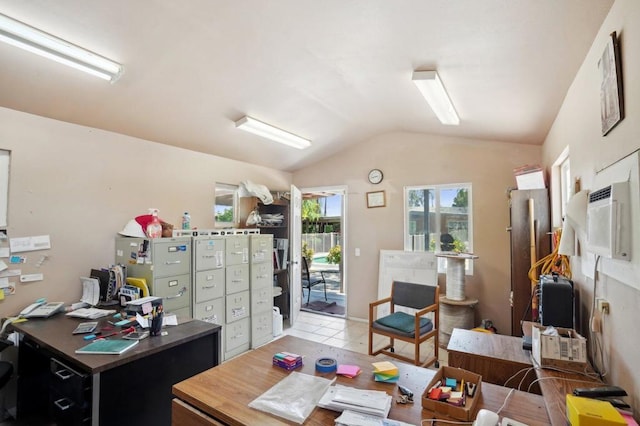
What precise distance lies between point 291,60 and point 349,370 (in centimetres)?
225

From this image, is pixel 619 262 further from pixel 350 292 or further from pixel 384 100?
pixel 350 292

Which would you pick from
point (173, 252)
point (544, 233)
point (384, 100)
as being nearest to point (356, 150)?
→ point (384, 100)

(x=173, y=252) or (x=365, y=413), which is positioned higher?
(x=173, y=252)

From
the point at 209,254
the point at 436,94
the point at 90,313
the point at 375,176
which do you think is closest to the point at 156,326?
the point at 90,313

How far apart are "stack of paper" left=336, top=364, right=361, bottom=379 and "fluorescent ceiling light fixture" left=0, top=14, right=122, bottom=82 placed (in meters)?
2.46

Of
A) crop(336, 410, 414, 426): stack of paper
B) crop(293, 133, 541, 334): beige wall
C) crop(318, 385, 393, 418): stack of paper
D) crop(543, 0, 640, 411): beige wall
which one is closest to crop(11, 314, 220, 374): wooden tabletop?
crop(318, 385, 393, 418): stack of paper

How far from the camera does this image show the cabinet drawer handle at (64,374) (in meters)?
1.65

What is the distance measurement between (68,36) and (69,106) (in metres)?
0.85

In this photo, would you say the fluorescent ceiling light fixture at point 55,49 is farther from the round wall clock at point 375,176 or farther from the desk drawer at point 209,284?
the round wall clock at point 375,176

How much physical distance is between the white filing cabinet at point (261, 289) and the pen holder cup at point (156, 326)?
1.84 meters

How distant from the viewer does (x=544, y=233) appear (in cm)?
311

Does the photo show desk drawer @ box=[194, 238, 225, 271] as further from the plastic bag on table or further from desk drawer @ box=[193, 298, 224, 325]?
the plastic bag on table

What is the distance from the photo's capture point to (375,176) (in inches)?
191

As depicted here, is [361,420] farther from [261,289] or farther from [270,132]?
[270,132]
